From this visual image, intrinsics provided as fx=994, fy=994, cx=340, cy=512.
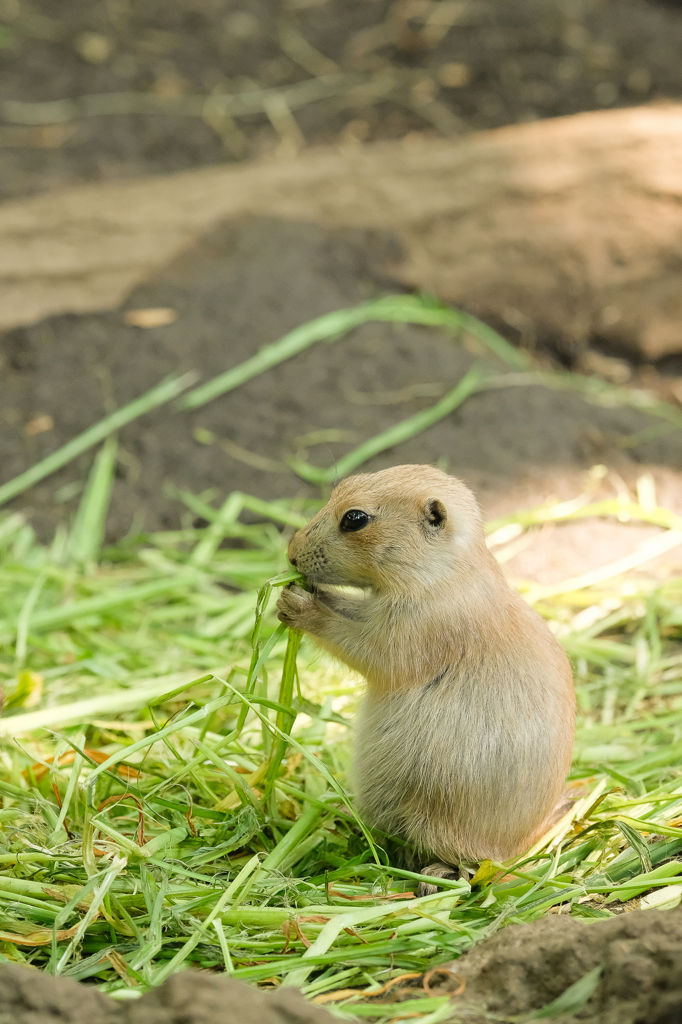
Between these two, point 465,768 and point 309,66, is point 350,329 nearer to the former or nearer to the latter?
point 309,66

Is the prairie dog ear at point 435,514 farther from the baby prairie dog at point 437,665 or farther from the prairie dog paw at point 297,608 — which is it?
the prairie dog paw at point 297,608

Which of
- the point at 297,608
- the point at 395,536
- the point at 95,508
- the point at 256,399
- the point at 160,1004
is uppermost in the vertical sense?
the point at 395,536

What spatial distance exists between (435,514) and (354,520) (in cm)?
27

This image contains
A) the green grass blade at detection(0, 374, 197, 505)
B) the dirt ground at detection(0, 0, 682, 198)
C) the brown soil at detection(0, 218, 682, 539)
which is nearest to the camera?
the green grass blade at detection(0, 374, 197, 505)

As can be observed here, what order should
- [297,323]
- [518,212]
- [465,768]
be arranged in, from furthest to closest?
[518,212], [297,323], [465,768]

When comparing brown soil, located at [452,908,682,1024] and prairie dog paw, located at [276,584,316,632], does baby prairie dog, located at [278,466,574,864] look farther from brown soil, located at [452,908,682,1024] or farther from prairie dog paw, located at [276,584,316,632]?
brown soil, located at [452,908,682,1024]

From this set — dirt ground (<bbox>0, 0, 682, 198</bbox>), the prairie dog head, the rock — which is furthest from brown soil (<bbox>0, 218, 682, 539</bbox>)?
the prairie dog head

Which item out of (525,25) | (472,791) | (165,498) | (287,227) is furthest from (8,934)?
(525,25)

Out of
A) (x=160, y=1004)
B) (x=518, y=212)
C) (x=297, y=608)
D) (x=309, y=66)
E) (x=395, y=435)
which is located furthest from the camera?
(x=309, y=66)

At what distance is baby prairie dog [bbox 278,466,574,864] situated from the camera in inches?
122

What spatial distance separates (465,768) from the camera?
122 inches

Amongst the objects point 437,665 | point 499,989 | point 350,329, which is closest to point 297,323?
point 350,329

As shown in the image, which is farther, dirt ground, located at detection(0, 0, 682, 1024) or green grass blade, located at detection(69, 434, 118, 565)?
green grass blade, located at detection(69, 434, 118, 565)

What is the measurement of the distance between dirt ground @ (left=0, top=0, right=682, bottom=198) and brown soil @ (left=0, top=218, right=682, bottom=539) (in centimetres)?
241
